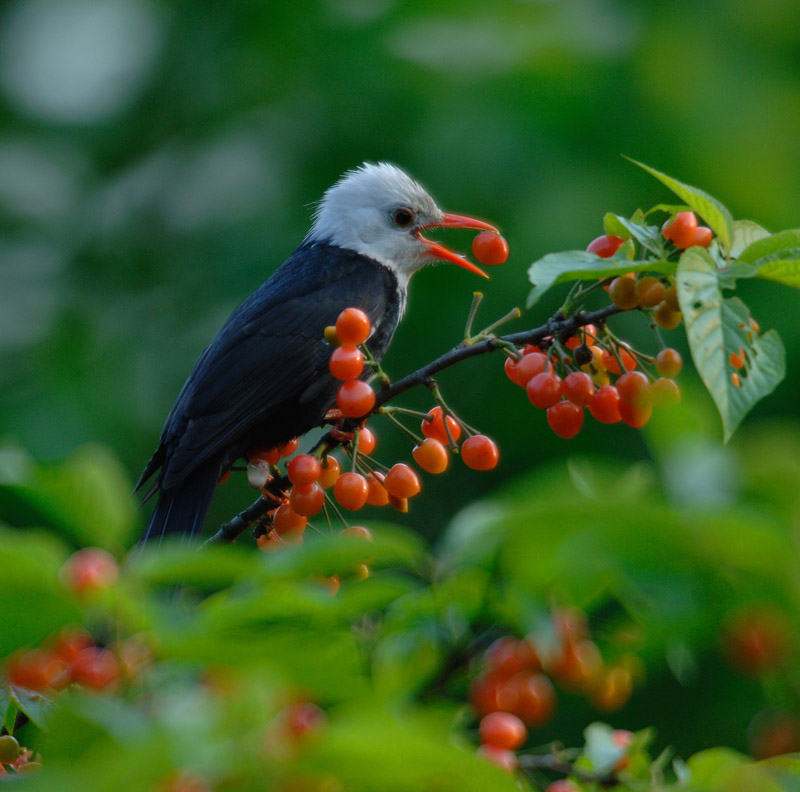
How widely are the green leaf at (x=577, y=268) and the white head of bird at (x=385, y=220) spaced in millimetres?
2761

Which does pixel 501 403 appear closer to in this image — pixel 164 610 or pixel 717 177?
pixel 717 177

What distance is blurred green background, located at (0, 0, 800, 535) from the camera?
20.9 ft

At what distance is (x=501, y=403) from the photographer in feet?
21.8

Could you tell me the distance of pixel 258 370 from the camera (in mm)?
3566

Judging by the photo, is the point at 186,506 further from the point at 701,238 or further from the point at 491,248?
the point at 701,238

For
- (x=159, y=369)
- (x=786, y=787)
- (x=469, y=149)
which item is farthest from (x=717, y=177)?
(x=786, y=787)

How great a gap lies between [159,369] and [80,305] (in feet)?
3.18

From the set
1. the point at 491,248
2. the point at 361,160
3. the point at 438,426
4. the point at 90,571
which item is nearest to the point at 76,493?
the point at 90,571

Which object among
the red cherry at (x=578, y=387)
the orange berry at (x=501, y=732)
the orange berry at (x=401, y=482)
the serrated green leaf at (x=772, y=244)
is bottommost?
the orange berry at (x=501, y=732)

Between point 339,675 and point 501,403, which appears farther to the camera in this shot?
point 501,403

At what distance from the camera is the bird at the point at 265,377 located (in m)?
3.43

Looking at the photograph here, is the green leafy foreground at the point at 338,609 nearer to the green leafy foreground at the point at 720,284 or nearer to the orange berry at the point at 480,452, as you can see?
the green leafy foreground at the point at 720,284

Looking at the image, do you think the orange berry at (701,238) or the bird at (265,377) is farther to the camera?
the bird at (265,377)

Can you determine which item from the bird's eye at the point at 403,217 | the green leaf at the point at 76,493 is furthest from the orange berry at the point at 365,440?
the bird's eye at the point at 403,217
